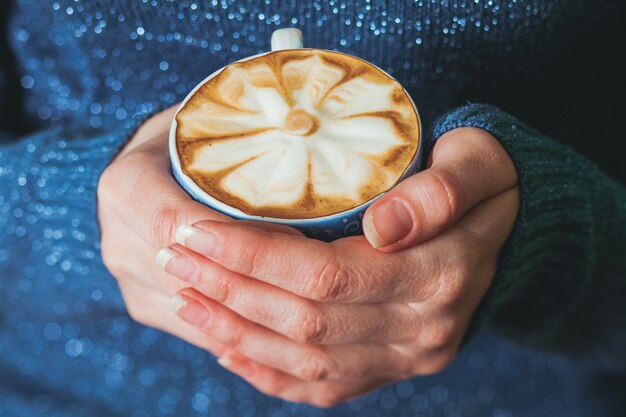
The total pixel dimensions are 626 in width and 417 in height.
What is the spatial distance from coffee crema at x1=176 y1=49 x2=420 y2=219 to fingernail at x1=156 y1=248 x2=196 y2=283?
60 mm

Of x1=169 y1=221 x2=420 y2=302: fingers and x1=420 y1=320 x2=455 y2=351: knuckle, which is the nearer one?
x1=169 y1=221 x2=420 y2=302: fingers

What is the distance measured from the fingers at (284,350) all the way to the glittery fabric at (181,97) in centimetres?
12

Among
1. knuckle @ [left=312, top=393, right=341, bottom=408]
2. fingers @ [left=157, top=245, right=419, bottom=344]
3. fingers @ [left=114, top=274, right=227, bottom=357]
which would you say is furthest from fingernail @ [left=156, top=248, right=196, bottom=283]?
knuckle @ [left=312, top=393, right=341, bottom=408]

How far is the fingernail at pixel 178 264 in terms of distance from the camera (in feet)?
1.58

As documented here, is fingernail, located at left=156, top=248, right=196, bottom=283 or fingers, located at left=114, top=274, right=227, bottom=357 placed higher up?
fingernail, located at left=156, top=248, right=196, bottom=283

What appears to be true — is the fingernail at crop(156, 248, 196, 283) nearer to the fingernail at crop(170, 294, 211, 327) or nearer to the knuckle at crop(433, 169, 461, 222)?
the fingernail at crop(170, 294, 211, 327)

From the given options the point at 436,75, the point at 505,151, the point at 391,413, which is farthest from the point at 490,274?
the point at 391,413

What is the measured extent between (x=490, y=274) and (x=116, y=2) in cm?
44

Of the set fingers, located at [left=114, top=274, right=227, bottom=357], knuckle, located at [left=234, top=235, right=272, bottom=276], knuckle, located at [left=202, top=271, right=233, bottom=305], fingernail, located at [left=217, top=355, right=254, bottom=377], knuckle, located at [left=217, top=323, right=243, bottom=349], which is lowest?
fingernail, located at [left=217, top=355, right=254, bottom=377]

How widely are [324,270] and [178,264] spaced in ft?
0.36

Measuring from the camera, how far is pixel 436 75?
66cm

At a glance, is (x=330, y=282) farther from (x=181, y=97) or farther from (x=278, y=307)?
(x=181, y=97)

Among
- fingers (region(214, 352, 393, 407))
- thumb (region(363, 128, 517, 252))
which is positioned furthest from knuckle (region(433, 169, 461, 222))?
fingers (region(214, 352, 393, 407))

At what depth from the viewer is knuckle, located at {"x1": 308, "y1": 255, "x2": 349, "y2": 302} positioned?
0.46 meters
